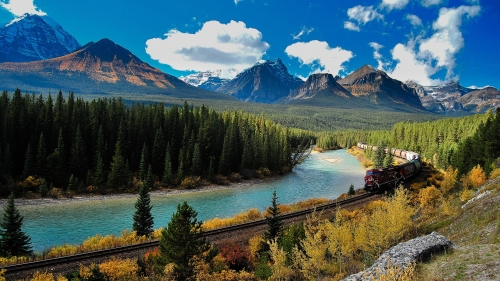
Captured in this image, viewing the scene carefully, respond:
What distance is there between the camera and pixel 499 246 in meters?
17.2

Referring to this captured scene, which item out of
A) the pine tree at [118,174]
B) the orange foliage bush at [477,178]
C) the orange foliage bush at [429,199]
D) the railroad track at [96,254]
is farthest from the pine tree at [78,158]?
the orange foliage bush at [477,178]

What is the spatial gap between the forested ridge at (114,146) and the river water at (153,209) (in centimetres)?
824

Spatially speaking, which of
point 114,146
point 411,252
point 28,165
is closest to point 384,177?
point 411,252

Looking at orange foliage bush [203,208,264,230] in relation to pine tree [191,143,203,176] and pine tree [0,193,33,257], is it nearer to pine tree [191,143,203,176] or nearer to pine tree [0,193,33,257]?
pine tree [0,193,33,257]

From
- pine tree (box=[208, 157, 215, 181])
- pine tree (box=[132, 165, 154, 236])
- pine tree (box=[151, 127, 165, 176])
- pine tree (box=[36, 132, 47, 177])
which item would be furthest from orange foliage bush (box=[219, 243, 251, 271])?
pine tree (box=[151, 127, 165, 176])

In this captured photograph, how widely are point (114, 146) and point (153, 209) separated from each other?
27.9 m

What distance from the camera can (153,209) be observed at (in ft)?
176

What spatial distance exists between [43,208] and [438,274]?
55.2 m

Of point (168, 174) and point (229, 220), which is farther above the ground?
point (229, 220)

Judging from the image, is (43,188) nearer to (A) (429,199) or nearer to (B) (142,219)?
(B) (142,219)

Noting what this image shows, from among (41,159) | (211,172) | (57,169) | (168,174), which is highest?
(41,159)

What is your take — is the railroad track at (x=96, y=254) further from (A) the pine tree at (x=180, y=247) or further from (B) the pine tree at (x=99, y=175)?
(B) the pine tree at (x=99, y=175)

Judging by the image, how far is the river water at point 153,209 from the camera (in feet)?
134

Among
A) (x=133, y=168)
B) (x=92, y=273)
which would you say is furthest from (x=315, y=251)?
(x=133, y=168)
